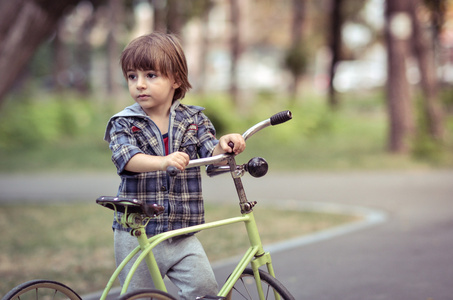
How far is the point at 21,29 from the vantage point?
26.2ft

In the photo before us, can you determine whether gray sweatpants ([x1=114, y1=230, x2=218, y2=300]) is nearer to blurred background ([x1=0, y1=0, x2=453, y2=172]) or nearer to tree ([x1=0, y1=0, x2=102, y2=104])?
blurred background ([x1=0, y1=0, x2=453, y2=172])

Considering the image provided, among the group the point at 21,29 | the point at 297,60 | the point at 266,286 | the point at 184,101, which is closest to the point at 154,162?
the point at 266,286

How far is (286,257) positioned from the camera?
6.15m

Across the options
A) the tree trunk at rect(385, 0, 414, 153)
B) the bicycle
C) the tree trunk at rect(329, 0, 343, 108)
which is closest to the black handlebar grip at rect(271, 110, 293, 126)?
the bicycle

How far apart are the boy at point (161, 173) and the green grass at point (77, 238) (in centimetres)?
227

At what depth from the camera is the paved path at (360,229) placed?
207 inches

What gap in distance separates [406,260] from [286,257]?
0.97 metres

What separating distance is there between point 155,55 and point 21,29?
5.38 metres

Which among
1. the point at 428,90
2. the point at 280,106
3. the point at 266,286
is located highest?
the point at 280,106

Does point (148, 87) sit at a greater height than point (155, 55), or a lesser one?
lesser

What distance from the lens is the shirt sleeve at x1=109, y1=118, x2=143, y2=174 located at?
2.96 meters

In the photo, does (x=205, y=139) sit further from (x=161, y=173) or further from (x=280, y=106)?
(x=280, y=106)

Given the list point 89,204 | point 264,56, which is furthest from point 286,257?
point 264,56

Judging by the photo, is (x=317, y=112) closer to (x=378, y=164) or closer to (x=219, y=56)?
(x=378, y=164)
